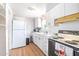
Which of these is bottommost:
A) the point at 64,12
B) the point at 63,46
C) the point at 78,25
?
the point at 63,46

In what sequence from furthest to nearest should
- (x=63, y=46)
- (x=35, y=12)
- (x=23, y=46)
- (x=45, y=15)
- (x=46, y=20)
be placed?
(x=23, y=46), (x=46, y=20), (x=45, y=15), (x=35, y=12), (x=63, y=46)

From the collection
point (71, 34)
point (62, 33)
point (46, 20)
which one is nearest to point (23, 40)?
point (46, 20)

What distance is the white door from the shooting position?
4393mm

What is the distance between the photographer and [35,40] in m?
→ 4.41

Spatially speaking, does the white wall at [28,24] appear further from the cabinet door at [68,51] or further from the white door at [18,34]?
the cabinet door at [68,51]

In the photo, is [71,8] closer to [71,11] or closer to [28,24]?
[71,11]

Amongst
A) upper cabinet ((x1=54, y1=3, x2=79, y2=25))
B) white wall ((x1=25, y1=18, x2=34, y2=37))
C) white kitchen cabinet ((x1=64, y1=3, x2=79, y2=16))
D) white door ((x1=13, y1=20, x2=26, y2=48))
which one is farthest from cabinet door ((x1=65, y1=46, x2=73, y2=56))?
white door ((x1=13, y1=20, x2=26, y2=48))

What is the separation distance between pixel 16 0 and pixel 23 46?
3976 mm

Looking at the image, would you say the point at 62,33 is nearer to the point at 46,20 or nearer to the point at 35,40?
the point at 46,20

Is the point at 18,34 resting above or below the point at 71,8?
below

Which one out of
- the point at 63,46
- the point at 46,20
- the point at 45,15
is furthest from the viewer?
the point at 46,20

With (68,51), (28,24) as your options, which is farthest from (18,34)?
(68,51)

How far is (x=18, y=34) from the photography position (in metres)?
4.57

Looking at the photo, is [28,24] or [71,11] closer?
[71,11]
